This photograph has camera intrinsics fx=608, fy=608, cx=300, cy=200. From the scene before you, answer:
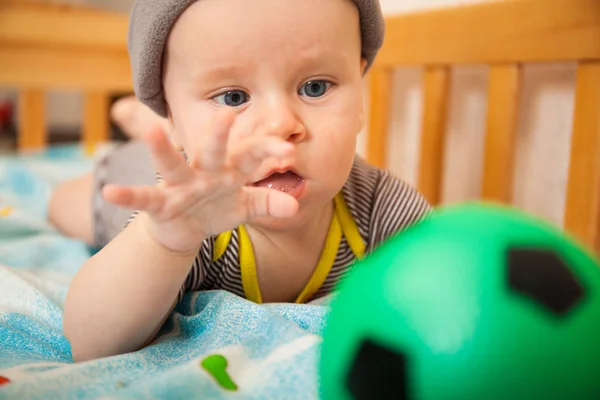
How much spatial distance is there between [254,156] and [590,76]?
28.0 inches

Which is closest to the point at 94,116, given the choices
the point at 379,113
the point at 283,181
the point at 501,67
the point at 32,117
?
the point at 32,117

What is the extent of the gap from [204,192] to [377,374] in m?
0.23

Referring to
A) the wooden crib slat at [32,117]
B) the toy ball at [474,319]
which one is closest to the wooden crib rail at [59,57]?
the wooden crib slat at [32,117]

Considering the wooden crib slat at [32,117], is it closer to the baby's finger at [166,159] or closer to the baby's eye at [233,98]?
the baby's eye at [233,98]

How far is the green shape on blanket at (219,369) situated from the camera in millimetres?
560

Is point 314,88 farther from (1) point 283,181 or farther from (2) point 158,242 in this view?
(2) point 158,242

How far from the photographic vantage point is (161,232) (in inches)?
22.9

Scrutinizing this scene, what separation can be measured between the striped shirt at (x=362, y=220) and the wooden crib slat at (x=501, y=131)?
27cm

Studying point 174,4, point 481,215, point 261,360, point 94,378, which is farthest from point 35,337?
point 481,215

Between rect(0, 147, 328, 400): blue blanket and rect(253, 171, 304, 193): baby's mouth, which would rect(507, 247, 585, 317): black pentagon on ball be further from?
rect(253, 171, 304, 193): baby's mouth

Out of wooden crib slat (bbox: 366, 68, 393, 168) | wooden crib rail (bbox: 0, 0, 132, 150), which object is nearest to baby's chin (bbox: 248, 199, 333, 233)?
wooden crib slat (bbox: 366, 68, 393, 168)

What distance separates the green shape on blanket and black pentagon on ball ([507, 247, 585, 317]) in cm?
28

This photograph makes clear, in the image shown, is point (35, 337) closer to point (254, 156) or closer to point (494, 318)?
point (254, 156)

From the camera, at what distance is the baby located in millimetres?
554
